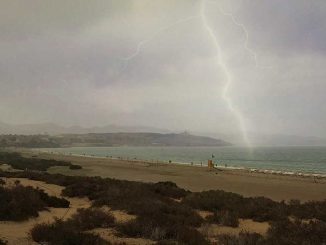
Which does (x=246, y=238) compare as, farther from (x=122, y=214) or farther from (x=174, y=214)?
(x=122, y=214)

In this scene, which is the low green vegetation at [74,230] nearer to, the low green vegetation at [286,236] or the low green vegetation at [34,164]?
the low green vegetation at [286,236]

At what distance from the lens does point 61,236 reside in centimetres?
960

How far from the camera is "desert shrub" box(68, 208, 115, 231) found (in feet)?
38.8

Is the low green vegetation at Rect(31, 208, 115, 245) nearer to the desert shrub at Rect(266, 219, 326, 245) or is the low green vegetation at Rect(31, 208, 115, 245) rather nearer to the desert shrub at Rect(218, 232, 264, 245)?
the desert shrub at Rect(218, 232, 264, 245)

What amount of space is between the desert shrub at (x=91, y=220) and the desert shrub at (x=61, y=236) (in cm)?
112

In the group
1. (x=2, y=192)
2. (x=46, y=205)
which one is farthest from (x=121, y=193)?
(x=2, y=192)

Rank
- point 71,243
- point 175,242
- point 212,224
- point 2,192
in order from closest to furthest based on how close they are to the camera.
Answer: point 71,243, point 175,242, point 212,224, point 2,192

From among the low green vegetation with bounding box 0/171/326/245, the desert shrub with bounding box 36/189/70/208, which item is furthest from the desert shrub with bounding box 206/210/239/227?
the desert shrub with bounding box 36/189/70/208

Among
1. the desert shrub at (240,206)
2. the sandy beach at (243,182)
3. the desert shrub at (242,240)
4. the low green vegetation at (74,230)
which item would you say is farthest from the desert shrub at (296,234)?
the sandy beach at (243,182)

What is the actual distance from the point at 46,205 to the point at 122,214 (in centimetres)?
310

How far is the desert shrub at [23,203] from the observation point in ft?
41.6

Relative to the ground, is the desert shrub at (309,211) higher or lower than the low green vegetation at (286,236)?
lower

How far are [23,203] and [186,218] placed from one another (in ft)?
17.6

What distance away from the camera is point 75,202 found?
18016 mm
